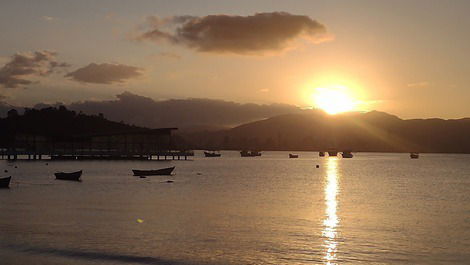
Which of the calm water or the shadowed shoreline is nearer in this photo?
the shadowed shoreline

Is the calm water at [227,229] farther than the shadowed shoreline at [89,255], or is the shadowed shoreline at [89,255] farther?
the calm water at [227,229]

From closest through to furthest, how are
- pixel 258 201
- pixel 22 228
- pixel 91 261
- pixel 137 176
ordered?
pixel 91 261 < pixel 22 228 < pixel 258 201 < pixel 137 176

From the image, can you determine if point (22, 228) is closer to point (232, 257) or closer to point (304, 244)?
point (232, 257)

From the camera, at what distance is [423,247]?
32.4 meters

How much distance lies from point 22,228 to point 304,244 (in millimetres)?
18868

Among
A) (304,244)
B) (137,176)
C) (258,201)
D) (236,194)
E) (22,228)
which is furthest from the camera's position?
(137,176)

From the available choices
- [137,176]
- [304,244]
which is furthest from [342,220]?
[137,176]

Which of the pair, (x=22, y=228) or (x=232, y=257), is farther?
(x=22, y=228)

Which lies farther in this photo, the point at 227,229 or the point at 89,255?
the point at 227,229

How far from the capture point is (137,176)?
99688mm

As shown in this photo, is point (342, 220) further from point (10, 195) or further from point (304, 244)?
point (10, 195)

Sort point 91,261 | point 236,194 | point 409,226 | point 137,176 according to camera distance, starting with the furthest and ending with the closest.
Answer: point 137,176
point 236,194
point 409,226
point 91,261

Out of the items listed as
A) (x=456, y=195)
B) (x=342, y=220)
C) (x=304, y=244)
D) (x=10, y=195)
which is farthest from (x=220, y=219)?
(x=456, y=195)

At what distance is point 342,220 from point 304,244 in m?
12.4
